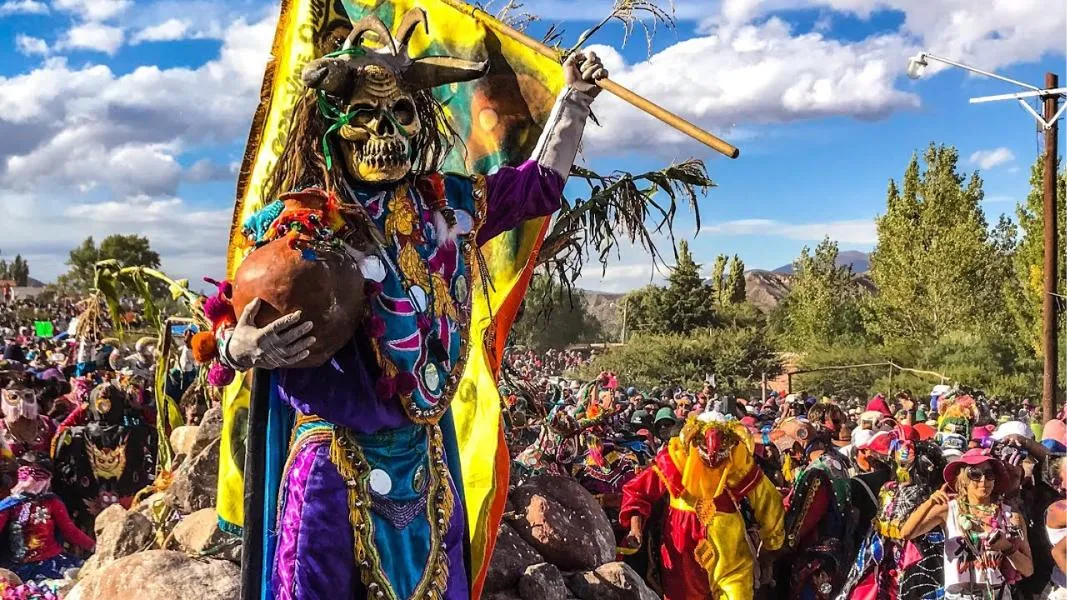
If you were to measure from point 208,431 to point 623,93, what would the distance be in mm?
3350

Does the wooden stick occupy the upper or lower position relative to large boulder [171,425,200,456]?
upper

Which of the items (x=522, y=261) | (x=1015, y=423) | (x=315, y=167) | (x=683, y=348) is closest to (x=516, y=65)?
(x=522, y=261)

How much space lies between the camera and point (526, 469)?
6.29 m

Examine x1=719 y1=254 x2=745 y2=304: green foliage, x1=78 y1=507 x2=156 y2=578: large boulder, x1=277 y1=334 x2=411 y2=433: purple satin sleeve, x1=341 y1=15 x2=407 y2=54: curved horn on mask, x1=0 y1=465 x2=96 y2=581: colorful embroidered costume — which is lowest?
x1=0 y1=465 x2=96 y2=581: colorful embroidered costume

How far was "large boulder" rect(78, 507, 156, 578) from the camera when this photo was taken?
5.25 metres

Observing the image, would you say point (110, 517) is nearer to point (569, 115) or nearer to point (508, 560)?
point (508, 560)

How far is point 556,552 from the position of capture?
5.23 meters

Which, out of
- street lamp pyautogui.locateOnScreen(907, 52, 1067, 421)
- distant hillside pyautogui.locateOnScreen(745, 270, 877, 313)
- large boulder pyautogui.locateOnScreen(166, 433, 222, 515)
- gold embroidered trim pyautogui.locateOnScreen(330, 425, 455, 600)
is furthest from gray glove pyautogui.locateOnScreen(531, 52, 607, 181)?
distant hillside pyautogui.locateOnScreen(745, 270, 877, 313)

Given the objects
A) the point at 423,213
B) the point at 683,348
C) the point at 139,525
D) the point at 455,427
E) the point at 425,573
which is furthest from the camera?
the point at 683,348

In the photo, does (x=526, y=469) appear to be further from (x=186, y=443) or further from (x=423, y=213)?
(x=423, y=213)

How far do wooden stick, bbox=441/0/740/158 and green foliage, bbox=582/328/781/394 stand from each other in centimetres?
2829

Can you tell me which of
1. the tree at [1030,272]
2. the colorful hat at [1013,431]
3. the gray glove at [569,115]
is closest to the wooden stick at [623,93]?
the gray glove at [569,115]

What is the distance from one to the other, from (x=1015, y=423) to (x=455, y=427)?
16.4 feet

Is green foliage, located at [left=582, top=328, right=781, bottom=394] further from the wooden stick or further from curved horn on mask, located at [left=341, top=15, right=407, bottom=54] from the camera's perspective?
curved horn on mask, located at [left=341, top=15, right=407, bottom=54]
